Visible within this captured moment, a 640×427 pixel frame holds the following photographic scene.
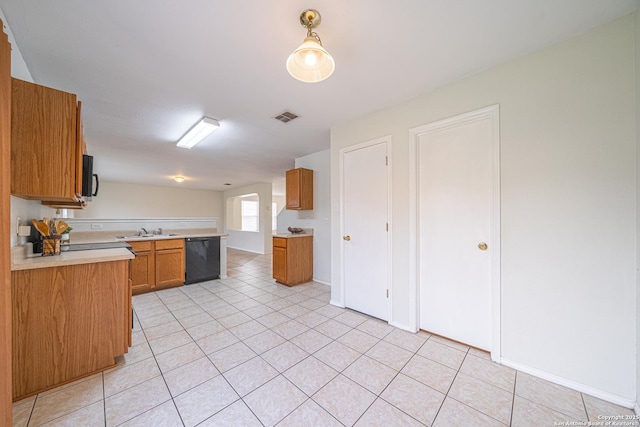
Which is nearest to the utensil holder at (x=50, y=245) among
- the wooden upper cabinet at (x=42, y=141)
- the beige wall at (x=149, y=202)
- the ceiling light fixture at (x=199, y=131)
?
the wooden upper cabinet at (x=42, y=141)

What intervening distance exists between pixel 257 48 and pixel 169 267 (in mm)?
3610

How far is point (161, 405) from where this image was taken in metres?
1.46

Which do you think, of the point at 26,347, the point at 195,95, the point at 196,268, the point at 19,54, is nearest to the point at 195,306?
the point at 196,268

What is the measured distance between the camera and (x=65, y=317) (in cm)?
165

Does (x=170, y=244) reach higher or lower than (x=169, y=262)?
higher

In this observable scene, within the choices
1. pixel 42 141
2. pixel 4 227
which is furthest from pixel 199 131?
pixel 4 227

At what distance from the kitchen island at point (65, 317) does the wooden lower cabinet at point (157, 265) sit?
1.89 metres

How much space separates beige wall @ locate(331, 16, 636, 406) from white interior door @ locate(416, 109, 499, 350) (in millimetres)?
135

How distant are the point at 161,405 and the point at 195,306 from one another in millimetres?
1738

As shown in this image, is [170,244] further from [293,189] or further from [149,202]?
[149,202]

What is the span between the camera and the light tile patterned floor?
1381 millimetres

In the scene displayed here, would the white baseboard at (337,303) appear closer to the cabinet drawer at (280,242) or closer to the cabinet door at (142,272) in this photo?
the cabinet drawer at (280,242)

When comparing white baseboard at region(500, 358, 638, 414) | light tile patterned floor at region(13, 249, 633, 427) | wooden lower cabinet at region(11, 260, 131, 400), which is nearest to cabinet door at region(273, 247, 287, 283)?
light tile patterned floor at region(13, 249, 633, 427)

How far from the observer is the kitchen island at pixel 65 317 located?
152 centimetres
